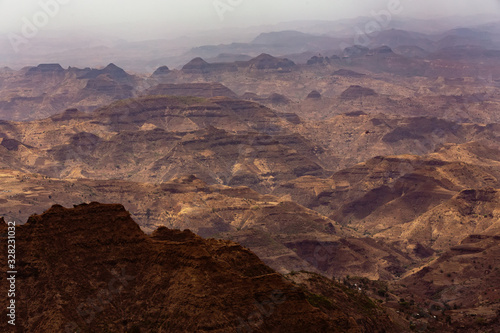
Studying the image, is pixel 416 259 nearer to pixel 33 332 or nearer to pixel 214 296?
pixel 214 296

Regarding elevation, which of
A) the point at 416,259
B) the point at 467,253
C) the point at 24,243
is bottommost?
the point at 416,259

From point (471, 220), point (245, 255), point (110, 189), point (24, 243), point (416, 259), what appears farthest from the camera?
point (110, 189)

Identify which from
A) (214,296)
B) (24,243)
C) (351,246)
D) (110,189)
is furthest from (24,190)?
(214,296)

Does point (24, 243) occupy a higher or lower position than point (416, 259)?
higher

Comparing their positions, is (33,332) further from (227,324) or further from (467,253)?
(467,253)

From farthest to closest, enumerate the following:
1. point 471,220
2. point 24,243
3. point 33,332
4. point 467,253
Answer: point 471,220 → point 467,253 → point 24,243 → point 33,332

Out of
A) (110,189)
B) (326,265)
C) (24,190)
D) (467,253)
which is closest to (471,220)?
(467,253)

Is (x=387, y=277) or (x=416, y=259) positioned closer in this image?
(x=387, y=277)
